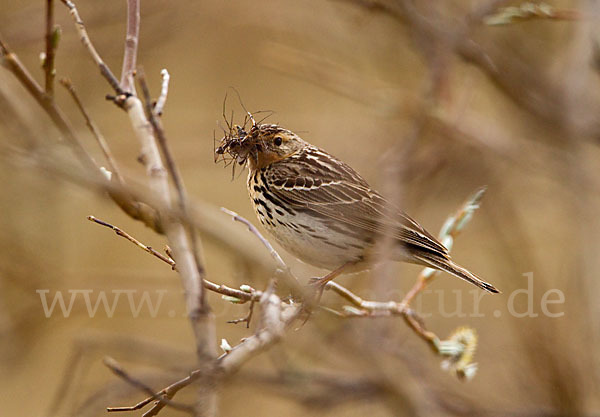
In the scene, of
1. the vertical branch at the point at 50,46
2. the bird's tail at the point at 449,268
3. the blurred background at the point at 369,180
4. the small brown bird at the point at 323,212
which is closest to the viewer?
the vertical branch at the point at 50,46

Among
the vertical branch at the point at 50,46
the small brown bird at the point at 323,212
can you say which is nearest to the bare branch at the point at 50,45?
the vertical branch at the point at 50,46

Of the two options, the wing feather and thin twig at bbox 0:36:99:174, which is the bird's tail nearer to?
the wing feather

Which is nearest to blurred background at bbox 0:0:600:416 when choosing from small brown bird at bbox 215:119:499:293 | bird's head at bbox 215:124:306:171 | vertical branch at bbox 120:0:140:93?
bird's head at bbox 215:124:306:171

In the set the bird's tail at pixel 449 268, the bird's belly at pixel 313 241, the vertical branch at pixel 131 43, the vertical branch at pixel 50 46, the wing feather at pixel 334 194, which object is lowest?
the vertical branch at pixel 50 46

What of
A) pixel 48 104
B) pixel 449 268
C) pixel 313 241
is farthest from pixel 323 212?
pixel 48 104

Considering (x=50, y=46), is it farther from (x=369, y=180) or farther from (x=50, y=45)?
(x=369, y=180)

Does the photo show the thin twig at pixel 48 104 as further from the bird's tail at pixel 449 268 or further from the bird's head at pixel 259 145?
the bird's tail at pixel 449 268

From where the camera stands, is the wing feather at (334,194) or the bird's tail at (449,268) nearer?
the bird's tail at (449,268)

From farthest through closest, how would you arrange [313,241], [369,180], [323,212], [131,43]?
1. [369,180]
2. [323,212]
3. [313,241]
4. [131,43]
